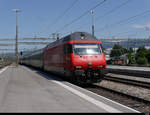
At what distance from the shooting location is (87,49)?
600 inches

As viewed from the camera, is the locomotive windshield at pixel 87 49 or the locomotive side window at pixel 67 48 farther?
the locomotive side window at pixel 67 48

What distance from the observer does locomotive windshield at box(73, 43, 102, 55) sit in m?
15.0

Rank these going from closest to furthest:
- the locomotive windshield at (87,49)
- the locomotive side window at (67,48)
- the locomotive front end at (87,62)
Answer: the locomotive front end at (87,62) → the locomotive windshield at (87,49) → the locomotive side window at (67,48)

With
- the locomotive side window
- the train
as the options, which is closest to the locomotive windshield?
the train

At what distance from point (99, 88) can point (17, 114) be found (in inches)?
328

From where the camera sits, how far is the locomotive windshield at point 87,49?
15.0m

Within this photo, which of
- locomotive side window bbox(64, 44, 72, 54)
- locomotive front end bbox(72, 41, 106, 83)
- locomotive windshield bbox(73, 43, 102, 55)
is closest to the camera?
locomotive front end bbox(72, 41, 106, 83)

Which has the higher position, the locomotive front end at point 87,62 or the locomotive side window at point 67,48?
the locomotive side window at point 67,48

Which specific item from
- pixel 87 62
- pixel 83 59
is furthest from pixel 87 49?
pixel 87 62

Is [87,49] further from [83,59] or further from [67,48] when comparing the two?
[67,48]

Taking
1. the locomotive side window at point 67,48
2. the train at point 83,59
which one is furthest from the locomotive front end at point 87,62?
the locomotive side window at point 67,48

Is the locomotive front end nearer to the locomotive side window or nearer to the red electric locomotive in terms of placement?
the red electric locomotive

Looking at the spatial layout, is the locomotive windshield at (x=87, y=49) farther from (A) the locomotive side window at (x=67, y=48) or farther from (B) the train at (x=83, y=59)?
(A) the locomotive side window at (x=67, y=48)

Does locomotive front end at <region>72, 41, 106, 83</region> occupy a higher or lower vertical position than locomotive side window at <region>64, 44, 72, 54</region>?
lower
